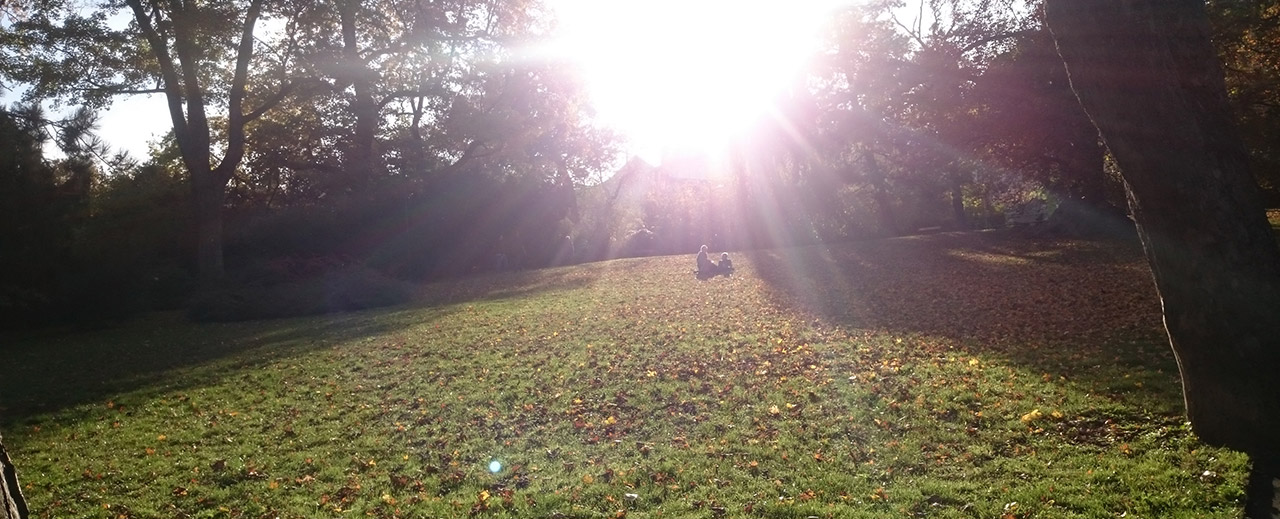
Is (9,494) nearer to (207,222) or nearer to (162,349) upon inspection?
(162,349)

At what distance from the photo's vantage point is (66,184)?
21.1 metres

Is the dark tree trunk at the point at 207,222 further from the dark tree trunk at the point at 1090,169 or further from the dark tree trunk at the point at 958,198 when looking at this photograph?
the dark tree trunk at the point at 958,198

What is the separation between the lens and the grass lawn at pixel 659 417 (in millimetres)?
5633

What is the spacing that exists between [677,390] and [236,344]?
10206mm

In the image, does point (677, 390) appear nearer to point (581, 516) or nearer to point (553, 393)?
point (553, 393)

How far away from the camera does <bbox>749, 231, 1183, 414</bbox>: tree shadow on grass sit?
8.61 m

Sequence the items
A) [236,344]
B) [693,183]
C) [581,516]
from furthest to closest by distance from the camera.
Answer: [693,183] < [236,344] < [581,516]

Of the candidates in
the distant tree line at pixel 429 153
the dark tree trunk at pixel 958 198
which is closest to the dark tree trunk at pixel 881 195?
the distant tree line at pixel 429 153

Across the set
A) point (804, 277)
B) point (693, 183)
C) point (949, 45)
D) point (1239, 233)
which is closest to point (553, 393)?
point (1239, 233)

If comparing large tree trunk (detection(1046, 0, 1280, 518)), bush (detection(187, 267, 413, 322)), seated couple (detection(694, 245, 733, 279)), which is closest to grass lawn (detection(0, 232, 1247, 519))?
large tree trunk (detection(1046, 0, 1280, 518))

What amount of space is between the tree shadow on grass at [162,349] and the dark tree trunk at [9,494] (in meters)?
7.81

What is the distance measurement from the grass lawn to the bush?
4.53 meters

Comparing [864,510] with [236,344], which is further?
[236,344]

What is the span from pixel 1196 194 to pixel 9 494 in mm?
6142
